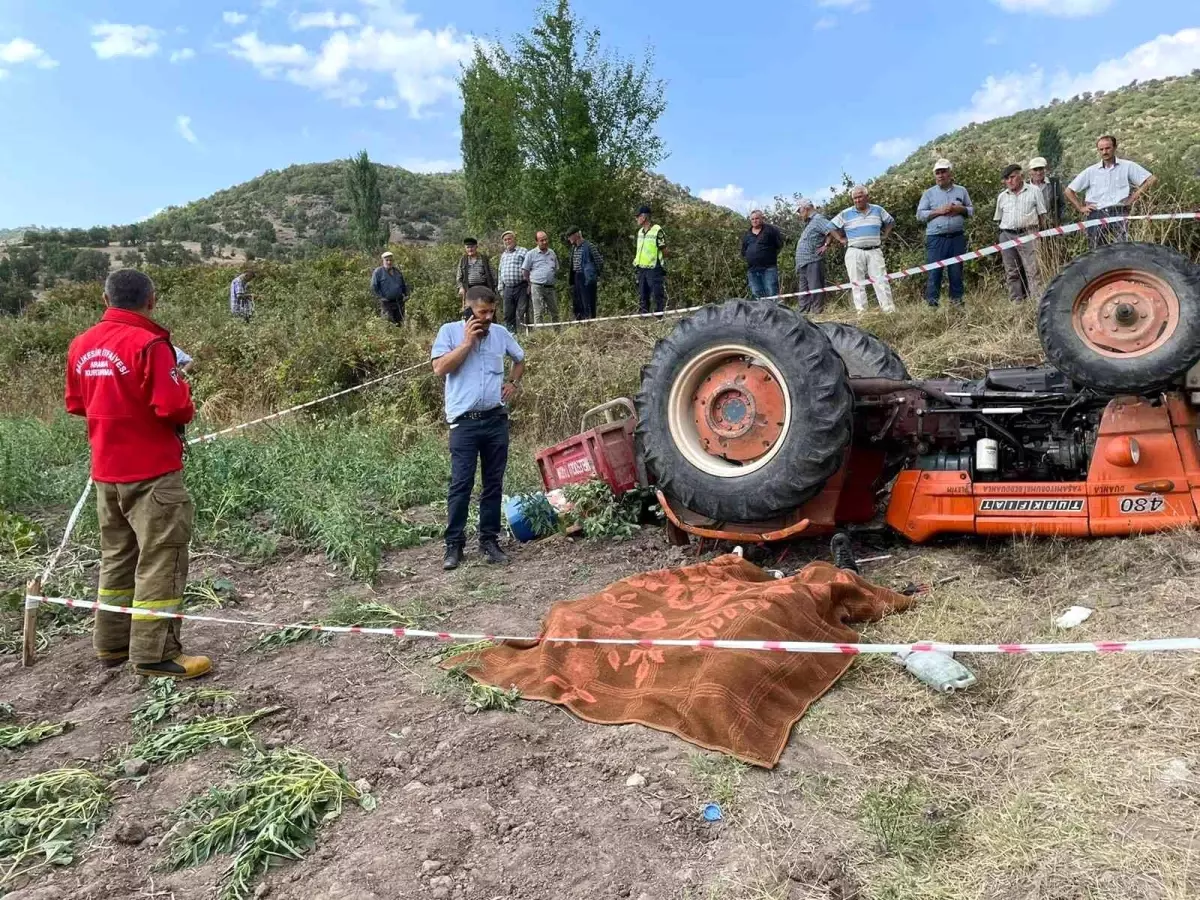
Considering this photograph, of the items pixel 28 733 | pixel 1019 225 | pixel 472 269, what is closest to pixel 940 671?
pixel 28 733

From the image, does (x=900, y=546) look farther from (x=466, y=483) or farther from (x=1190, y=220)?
(x=1190, y=220)

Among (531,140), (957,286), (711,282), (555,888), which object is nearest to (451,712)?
(555,888)

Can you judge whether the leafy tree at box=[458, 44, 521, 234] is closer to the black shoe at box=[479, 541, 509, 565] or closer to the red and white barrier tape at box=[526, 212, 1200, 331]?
the red and white barrier tape at box=[526, 212, 1200, 331]

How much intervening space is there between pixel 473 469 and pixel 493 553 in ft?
1.77

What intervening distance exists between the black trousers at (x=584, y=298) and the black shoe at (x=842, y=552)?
24.6ft

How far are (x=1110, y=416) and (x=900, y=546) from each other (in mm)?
1236

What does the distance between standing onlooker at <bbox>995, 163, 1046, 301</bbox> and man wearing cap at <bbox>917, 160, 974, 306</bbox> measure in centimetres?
38

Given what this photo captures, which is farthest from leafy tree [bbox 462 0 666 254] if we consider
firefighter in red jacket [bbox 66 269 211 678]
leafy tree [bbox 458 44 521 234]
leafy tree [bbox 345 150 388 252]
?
leafy tree [bbox 345 150 388 252]

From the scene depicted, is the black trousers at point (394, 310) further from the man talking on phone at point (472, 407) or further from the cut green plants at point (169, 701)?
the cut green plants at point (169, 701)

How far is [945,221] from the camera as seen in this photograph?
893cm

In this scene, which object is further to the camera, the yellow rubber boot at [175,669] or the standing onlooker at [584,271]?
the standing onlooker at [584,271]

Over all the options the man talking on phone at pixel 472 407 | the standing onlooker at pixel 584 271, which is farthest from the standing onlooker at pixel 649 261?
the man talking on phone at pixel 472 407

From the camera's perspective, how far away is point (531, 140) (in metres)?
14.5

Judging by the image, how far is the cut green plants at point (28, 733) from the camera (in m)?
3.35
